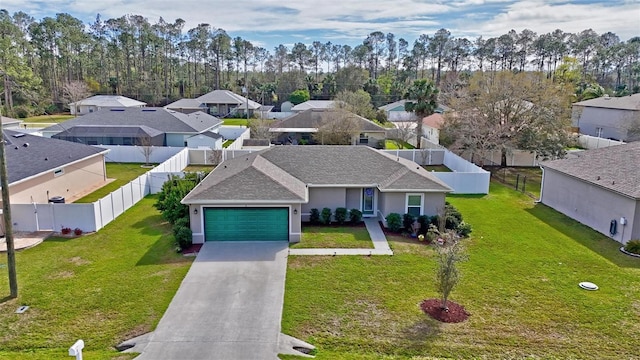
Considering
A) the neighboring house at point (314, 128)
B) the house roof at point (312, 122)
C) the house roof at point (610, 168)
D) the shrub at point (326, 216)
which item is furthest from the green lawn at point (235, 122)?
the house roof at point (610, 168)

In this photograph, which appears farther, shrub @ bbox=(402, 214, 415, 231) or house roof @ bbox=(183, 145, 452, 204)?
shrub @ bbox=(402, 214, 415, 231)

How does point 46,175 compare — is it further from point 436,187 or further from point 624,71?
point 624,71

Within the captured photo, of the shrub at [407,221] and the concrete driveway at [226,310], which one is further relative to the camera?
the shrub at [407,221]

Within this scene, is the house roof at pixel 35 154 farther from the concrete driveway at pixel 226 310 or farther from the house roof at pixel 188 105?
the house roof at pixel 188 105

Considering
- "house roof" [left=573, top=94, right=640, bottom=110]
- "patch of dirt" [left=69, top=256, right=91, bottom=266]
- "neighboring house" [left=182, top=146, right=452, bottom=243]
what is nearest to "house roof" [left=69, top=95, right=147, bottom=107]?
"neighboring house" [left=182, top=146, right=452, bottom=243]

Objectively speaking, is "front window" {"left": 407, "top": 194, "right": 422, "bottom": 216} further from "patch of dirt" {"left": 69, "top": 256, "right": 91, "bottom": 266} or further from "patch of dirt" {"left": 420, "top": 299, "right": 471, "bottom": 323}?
"patch of dirt" {"left": 69, "top": 256, "right": 91, "bottom": 266}

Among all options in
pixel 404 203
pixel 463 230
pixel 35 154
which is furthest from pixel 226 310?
pixel 35 154

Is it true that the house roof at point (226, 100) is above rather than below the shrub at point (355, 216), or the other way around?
above
